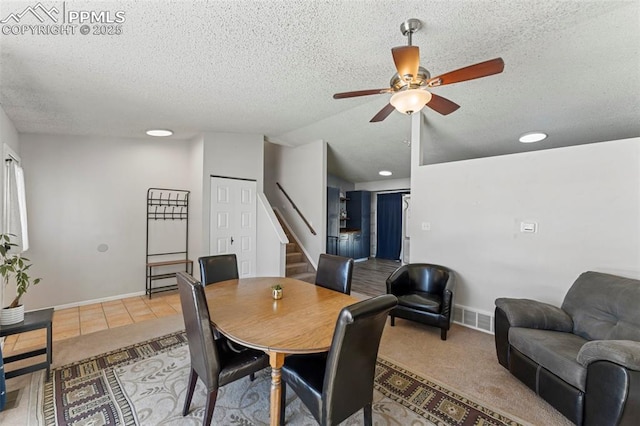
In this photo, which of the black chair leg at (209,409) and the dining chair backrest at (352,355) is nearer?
the dining chair backrest at (352,355)

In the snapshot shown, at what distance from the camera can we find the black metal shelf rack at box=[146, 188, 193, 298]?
14.9 feet

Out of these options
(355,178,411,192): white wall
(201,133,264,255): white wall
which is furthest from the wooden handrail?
(355,178,411,192): white wall

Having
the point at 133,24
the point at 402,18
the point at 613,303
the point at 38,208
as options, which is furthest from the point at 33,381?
the point at 613,303

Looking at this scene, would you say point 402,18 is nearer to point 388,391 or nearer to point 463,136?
point 388,391

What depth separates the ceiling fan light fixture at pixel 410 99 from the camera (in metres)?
1.94

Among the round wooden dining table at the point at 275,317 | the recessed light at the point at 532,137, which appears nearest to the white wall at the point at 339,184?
the recessed light at the point at 532,137

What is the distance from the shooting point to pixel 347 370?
1372 mm

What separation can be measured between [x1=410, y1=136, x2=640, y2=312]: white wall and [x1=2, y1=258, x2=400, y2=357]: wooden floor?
5.93 feet

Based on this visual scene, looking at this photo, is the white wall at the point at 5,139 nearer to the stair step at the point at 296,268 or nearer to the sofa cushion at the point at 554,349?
the stair step at the point at 296,268

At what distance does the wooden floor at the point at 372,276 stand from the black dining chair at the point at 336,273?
195cm

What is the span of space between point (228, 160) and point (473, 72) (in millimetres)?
3891

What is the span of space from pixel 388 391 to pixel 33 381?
2873 mm

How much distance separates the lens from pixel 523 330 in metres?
2.20

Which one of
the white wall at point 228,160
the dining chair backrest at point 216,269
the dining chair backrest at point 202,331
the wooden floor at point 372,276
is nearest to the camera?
the dining chair backrest at point 202,331
